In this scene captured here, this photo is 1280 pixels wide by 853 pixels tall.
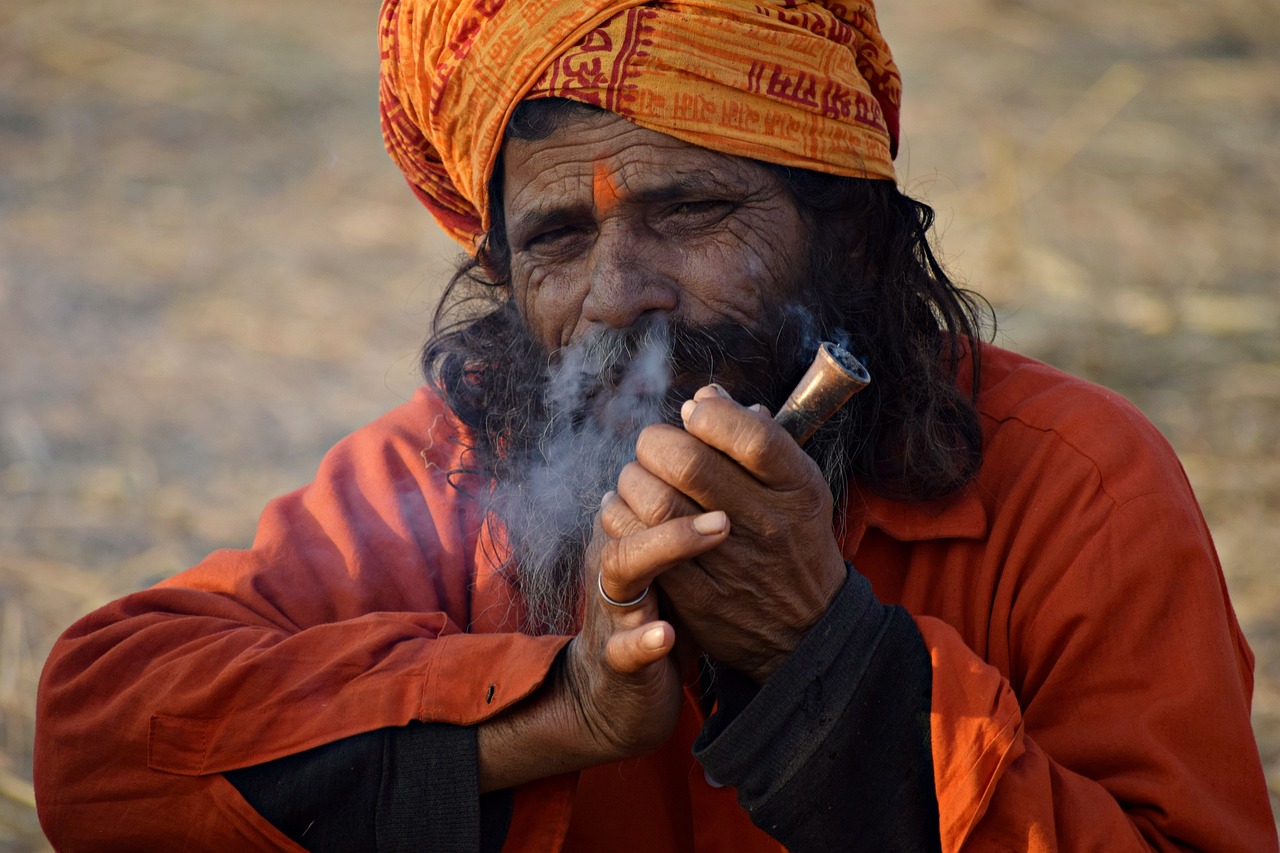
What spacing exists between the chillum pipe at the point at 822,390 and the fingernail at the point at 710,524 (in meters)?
0.24

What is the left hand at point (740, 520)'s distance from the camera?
2.09 meters

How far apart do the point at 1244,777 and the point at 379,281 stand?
21.9 ft

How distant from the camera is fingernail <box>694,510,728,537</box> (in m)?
2.06

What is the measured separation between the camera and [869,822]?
86.4 inches

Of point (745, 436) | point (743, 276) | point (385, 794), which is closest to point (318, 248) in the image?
point (743, 276)

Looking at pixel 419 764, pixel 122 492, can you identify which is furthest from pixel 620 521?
pixel 122 492

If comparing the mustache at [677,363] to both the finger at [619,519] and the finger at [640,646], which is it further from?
the finger at [640,646]

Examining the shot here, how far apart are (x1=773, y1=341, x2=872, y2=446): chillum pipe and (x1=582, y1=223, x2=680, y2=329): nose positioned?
0.56m

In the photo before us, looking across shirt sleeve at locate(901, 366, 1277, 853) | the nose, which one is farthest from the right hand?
the nose

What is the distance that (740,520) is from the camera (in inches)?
84.8

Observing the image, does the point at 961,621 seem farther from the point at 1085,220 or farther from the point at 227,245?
the point at 227,245

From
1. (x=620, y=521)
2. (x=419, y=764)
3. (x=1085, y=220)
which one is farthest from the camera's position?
(x=1085, y=220)

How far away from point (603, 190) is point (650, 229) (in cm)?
13

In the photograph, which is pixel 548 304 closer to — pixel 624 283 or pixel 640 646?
pixel 624 283
